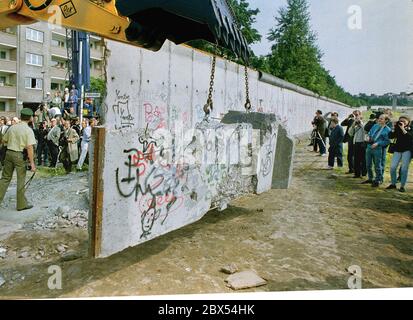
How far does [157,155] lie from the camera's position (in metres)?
3.87

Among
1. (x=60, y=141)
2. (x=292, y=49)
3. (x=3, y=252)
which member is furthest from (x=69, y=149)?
(x=292, y=49)

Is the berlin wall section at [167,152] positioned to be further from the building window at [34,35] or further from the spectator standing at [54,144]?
the building window at [34,35]

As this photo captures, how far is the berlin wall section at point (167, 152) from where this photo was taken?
3369mm

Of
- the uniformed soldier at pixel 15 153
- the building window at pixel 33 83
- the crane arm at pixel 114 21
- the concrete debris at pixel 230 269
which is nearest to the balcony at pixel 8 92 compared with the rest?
the building window at pixel 33 83

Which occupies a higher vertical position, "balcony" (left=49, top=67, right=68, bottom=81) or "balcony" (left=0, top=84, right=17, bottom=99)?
"balcony" (left=49, top=67, right=68, bottom=81)

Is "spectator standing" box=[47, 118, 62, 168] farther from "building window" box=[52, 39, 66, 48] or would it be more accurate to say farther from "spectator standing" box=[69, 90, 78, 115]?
"building window" box=[52, 39, 66, 48]

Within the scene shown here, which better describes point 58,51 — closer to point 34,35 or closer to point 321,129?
point 34,35

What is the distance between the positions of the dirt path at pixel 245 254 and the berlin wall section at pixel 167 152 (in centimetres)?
40

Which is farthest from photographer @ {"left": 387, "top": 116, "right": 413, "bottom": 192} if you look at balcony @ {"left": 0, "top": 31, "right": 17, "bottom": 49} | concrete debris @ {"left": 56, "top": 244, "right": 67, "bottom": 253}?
balcony @ {"left": 0, "top": 31, "right": 17, "bottom": 49}

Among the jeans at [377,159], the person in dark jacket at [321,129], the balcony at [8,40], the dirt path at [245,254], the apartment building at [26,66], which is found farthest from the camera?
the apartment building at [26,66]

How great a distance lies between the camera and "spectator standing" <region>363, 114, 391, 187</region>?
26.7ft

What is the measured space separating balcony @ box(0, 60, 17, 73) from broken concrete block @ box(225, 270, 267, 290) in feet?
130

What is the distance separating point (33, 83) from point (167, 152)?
1599 inches
